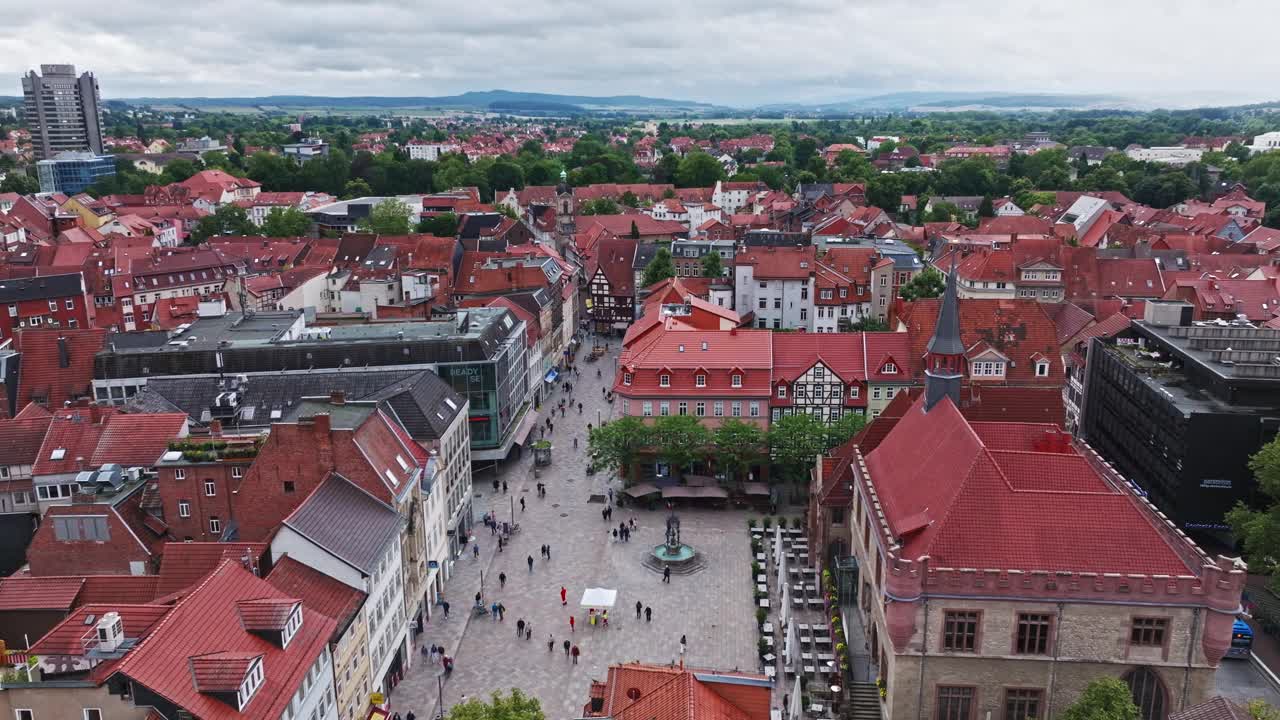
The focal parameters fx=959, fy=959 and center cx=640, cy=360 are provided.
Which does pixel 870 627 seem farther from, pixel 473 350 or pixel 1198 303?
pixel 1198 303

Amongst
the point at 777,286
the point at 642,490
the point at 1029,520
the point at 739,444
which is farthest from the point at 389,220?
the point at 1029,520

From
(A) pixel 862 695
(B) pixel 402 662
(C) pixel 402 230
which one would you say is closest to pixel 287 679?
(B) pixel 402 662

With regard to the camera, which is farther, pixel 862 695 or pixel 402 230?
pixel 402 230

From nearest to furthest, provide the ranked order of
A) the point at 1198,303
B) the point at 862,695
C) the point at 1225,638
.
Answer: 1. the point at 1225,638
2. the point at 862,695
3. the point at 1198,303

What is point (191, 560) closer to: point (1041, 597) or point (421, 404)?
point (421, 404)

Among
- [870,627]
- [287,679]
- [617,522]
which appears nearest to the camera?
[287,679]

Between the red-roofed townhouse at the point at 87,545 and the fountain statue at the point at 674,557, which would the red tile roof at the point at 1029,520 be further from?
the red-roofed townhouse at the point at 87,545

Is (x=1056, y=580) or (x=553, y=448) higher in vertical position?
(x=1056, y=580)

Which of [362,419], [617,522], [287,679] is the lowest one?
[617,522]
